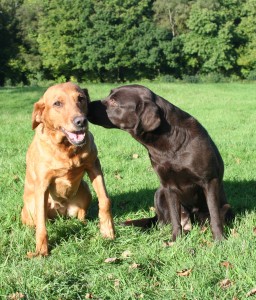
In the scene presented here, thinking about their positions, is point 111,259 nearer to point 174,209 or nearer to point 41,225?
point 41,225

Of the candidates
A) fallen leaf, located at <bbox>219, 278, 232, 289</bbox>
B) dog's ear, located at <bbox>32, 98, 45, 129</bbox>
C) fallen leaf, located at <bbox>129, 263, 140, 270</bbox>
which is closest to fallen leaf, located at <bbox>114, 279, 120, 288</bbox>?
fallen leaf, located at <bbox>129, 263, 140, 270</bbox>

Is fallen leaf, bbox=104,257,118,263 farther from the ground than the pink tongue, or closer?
closer

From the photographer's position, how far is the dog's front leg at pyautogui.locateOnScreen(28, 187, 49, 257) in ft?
12.9

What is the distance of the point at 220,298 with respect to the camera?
9.42 feet

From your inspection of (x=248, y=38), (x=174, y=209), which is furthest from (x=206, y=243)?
(x=248, y=38)

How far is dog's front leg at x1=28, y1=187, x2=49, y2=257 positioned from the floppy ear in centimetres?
113

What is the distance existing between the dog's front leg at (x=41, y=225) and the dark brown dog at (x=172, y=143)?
2.91 feet

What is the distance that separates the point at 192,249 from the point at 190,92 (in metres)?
18.3

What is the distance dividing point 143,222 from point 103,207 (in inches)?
22.2

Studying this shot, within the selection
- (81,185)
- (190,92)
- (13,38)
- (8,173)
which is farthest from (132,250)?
(13,38)

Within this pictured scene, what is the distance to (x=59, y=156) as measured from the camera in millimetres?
4133

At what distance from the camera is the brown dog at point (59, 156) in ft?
12.9

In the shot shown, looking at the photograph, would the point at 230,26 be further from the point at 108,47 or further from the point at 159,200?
the point at 159,200

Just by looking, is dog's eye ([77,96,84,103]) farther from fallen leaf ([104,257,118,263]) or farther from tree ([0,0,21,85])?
tree ([0,0,21,85])
